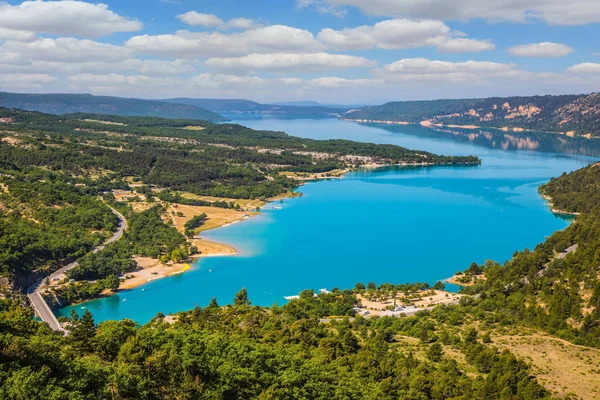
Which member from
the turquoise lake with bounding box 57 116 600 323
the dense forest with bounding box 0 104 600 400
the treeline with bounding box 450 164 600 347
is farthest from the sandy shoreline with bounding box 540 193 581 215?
the treeline with bounding box 450 164 600 347

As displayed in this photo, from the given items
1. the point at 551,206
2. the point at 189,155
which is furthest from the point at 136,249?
the point at 189,155

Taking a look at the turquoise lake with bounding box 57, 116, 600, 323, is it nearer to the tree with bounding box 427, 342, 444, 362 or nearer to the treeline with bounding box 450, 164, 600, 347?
the treeline with bounding box 450, 164, 600, 347

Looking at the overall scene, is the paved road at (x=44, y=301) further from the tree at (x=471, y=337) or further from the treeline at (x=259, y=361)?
the tree at (x=471, y=337)

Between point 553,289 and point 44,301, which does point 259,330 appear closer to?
point 44,301

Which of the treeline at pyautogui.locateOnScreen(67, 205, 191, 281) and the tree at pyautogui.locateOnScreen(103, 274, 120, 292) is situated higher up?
the treeline at pyautogui.locateOnScreen(67, 205, 191, 281)

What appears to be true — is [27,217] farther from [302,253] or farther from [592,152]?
[592,152]

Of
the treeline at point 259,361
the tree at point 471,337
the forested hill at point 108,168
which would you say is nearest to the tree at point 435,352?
the treeline at point 259,361
